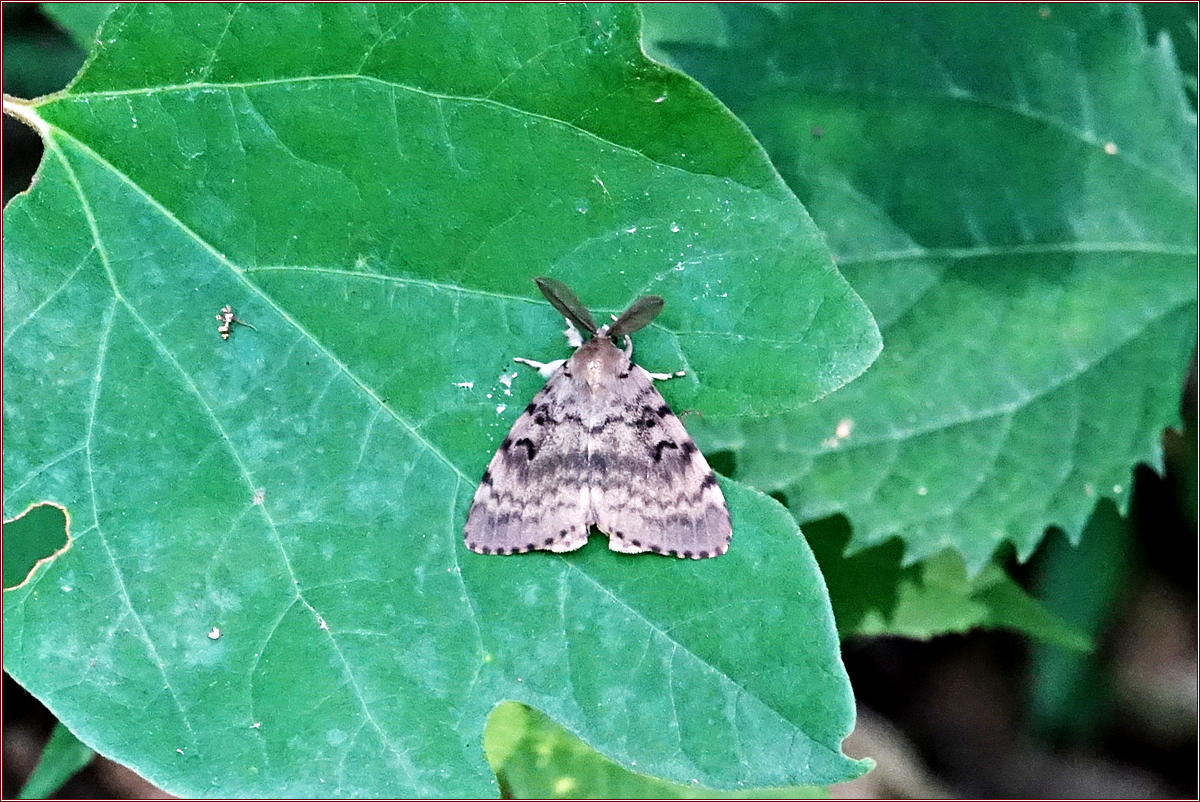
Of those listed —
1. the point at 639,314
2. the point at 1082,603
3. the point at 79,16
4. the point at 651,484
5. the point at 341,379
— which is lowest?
the point at 1082,603

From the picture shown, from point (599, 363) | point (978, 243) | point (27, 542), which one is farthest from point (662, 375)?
point (27, 542)

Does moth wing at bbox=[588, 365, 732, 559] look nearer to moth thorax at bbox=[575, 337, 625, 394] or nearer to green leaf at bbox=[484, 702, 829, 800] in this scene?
moth thorax at bbox=[575, 337, 625, 394]

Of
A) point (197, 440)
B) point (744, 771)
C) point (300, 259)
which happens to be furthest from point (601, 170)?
point (744, 771)

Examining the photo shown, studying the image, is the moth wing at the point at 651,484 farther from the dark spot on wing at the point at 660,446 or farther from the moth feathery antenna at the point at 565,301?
the moth feathery antenna at the point at 565,301

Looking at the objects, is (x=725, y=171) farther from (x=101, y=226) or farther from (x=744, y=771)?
(x=101, y=226)

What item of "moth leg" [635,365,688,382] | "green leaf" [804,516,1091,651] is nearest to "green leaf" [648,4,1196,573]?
"green leaf" [804,516,1091,651]

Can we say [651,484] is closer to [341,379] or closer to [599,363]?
[599,363]

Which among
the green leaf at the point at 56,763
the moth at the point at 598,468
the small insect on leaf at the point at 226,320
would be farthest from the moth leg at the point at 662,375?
the green leaf at the point at 56,763
